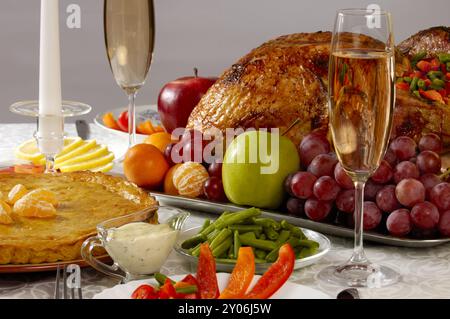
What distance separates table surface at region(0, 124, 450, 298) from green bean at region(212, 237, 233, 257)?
7 cm

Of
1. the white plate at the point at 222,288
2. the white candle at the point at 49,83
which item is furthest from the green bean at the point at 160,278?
the white candle at the point at 49,83

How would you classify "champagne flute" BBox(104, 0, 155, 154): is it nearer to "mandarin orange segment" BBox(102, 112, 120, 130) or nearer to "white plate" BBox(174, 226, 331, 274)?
"mandarin orange segment" BBox(102, 112, 120, 130)

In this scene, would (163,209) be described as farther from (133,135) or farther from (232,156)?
(133,135)

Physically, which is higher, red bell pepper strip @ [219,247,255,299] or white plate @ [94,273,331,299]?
red bell pepper strip @ [219,247,255,299]

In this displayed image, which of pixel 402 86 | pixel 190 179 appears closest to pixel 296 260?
pixel 190 179

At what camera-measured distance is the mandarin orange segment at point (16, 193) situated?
1774 mm

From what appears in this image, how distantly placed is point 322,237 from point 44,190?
1.81 ft

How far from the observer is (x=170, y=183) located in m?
2.12

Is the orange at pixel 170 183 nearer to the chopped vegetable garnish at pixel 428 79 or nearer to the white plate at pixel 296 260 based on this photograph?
the white plate at pixel 296 260

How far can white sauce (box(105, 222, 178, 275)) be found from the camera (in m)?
1.54

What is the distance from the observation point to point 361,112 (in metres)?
1.50

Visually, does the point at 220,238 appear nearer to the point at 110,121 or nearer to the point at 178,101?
the point at 110,121

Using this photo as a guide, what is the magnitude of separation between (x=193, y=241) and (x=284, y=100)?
0.76m

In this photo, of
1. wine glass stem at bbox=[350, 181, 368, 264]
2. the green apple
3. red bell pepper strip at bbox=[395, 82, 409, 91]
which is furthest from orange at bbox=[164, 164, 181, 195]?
red bell pepper strip at bbox=[395, 82, 409, 91]
